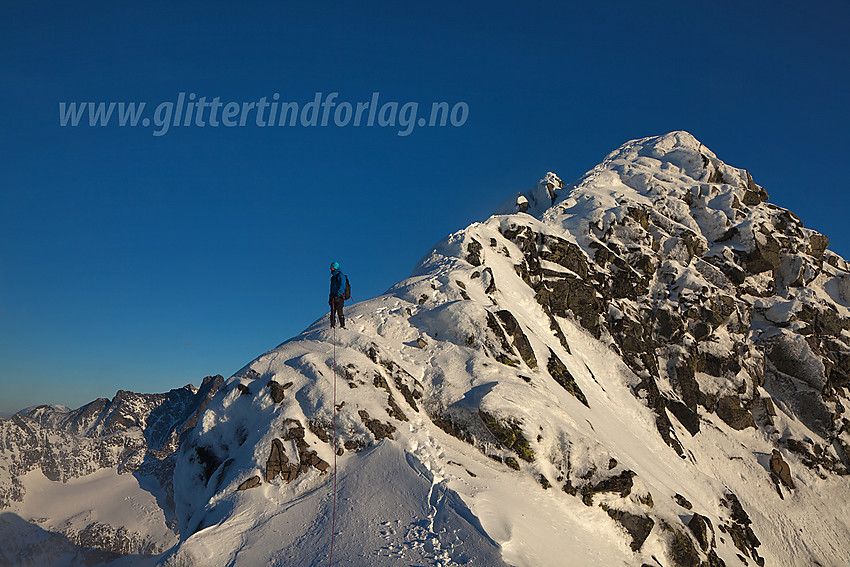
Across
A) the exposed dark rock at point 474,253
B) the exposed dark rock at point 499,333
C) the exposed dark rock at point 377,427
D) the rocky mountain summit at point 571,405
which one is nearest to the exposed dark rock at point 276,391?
the rocky mountain summit at point 571,405

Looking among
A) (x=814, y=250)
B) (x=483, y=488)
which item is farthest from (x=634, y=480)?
(x=814, y=250)

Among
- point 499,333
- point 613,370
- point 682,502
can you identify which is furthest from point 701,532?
point 613,370

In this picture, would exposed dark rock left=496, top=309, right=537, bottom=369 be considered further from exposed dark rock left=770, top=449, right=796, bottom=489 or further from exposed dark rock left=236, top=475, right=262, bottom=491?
exposed dark rock left=770, top=449, right=796, bottom=489

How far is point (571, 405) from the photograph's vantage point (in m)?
28.4

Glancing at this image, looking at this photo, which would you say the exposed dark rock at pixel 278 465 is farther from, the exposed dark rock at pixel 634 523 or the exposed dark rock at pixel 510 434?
the exposed dark rock at pixel 634 523

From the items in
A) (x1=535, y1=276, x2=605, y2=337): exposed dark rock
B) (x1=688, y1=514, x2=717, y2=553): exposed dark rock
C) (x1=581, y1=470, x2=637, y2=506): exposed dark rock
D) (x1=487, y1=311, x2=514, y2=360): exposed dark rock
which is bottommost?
(x1=688, y1=514, x2=717, y2=553): exposed dark rock

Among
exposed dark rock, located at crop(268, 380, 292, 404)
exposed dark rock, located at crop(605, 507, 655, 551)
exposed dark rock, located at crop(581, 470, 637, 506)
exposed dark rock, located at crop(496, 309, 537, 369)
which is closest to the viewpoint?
exposed dark rock, located at crop(605, 507, 655, 551)

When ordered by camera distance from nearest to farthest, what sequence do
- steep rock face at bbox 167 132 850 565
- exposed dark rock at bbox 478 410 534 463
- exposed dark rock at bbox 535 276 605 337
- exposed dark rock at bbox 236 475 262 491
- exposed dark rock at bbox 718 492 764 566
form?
exposed dark rock at bbox 236 475 262 491, steep rock face at bbox 167 132 850 565, exposed dark rock at bbox 478 410 534 463, exposed dark rock at bbox 718 492 764 566, exposed dark rock at bbox 535 276 605 337

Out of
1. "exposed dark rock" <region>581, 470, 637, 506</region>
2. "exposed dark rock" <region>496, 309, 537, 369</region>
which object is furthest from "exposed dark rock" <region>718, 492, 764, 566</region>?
"exposed dark rock" <region>496, 309, 537, 369</region>

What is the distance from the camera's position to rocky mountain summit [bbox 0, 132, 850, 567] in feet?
53.8

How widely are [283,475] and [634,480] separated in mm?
16268

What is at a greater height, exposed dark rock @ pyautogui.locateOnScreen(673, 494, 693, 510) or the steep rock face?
the steep rock face

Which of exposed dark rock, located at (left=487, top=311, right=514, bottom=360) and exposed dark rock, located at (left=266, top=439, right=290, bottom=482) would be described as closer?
exposed dark rock, located at (left=266, top=439, right=290, bottom=482)

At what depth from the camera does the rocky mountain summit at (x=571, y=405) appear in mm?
16391
